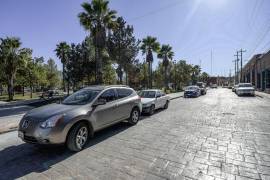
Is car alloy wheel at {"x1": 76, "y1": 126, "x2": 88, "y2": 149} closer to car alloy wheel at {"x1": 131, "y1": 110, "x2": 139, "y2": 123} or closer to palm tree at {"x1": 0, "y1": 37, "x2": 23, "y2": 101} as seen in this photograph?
car alloy wheel at {"x1": 131, "y1": 110, "x2": 139, "y2": 123}

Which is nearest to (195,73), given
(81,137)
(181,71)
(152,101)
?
(181,71)

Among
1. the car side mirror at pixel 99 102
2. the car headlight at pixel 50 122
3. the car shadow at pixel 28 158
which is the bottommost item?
the car shadow at pixel 28 158

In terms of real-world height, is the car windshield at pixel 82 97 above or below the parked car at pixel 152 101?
above

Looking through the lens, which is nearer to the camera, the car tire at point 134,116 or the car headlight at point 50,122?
the car headlight at point 50,122

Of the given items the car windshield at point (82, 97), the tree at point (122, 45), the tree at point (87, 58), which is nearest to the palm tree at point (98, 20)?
the tree at point (122, 45)

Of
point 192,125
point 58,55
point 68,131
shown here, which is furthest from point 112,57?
point 68,131

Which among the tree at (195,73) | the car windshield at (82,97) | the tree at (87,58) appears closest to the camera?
the car windshield at (82,97)

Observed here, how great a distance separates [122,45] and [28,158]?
25257mm

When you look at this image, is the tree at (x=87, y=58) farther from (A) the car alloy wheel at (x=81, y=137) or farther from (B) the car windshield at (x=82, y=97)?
(A) the car alloy wheel at (x=81, y=137)

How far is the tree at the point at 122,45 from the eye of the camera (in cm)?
2844

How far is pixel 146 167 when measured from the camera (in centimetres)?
435

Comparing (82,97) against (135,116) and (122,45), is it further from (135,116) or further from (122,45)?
(122,45)

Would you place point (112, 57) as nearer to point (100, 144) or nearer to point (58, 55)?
point (58, 55)

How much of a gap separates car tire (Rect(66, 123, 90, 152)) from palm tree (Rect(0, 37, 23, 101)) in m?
29.0
